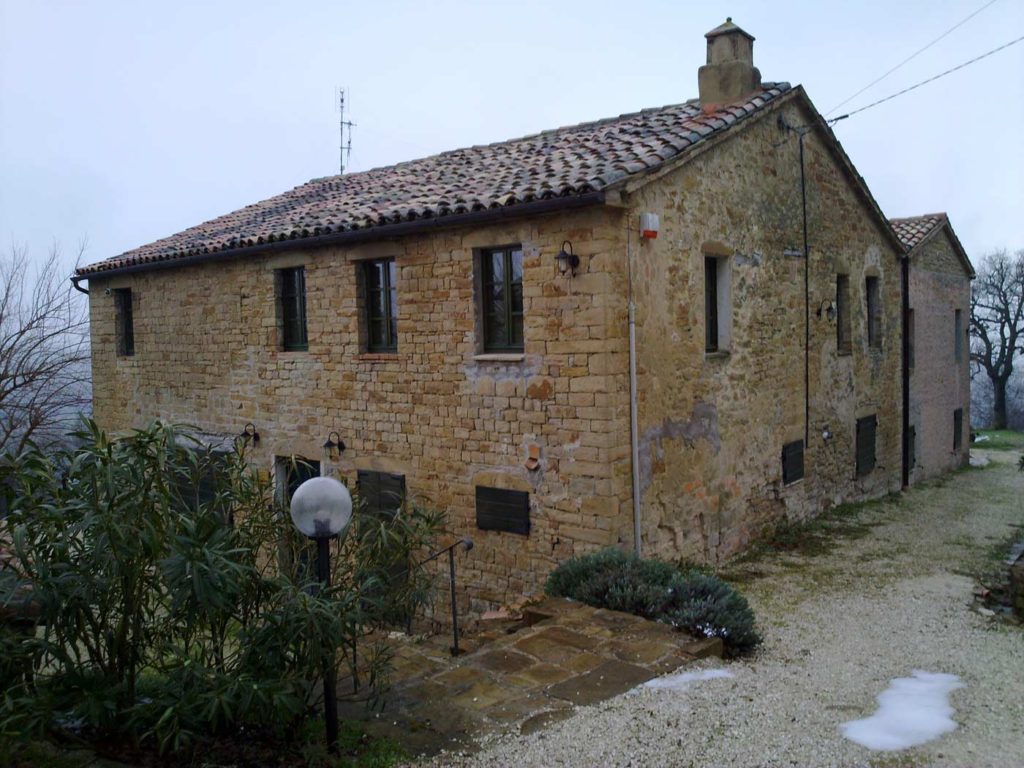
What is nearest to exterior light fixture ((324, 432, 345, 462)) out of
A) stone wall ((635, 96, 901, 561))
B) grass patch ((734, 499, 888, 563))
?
stone wall ((635, 96, 901, 561))

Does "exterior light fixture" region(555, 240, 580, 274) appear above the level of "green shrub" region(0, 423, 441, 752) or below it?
above

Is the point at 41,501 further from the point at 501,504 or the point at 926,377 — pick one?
the point at 926,377

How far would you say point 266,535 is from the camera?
16.9 feet

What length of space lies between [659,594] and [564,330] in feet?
9.21

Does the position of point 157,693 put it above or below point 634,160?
below

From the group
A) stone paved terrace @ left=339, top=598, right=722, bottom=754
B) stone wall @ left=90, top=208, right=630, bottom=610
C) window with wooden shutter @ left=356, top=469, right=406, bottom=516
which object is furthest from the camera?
window with wooden shutter @ left=356, top=469, right=406, bottom=516

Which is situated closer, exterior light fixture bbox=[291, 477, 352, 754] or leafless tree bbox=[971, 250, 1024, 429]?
exterior light fixture bbox=[291, 477, 352, 754]

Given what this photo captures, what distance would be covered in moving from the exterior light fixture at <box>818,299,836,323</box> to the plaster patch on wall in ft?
11.7

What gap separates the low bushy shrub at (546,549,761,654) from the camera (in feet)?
20.7

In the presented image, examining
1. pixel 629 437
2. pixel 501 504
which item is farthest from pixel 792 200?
pixel 501 504

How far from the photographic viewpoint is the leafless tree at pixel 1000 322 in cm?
3506

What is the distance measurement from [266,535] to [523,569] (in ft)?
13.7

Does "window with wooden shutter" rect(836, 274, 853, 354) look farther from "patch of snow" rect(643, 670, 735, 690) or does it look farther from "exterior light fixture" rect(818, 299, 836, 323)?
"patch of snow" rect(643, 670, 735, 690)

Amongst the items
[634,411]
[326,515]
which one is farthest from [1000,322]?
[326,515]
